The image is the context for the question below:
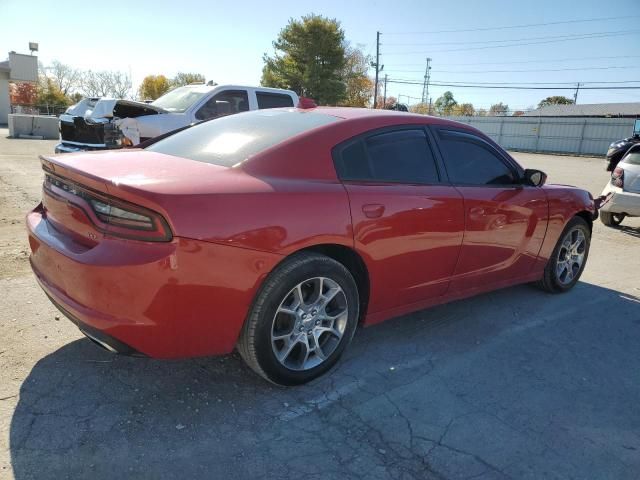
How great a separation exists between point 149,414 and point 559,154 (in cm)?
3877

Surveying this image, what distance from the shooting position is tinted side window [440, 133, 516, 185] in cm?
355

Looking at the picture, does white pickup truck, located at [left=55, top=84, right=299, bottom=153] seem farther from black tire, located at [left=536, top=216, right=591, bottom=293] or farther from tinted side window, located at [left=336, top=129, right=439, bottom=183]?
black tire, located at [left=536, top=216, right=591, bottom=293]

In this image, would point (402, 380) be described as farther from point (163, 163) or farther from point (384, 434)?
point (163, 163)

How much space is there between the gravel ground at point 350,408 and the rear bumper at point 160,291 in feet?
1.37

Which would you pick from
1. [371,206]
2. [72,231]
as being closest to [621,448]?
[371,206]

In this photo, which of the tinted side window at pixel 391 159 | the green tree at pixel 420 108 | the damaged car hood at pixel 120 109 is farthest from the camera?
the green tree at pixel 420 108

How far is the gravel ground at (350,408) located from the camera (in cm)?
223

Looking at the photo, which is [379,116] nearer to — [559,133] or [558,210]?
[558,210]

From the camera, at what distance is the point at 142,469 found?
2119 millimetres

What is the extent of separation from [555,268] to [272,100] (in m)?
6.95

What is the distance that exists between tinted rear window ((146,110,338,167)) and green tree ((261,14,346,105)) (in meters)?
36.9

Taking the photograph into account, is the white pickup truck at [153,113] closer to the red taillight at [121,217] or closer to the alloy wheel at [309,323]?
the red taillight at [121,217]

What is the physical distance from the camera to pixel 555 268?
4609 millimetres

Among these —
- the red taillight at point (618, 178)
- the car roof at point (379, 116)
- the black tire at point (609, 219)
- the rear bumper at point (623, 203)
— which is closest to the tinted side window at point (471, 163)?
the car roof at point (379, 116)
